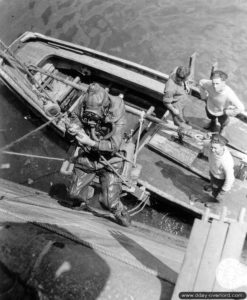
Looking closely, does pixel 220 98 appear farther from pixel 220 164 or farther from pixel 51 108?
pixel 51 108

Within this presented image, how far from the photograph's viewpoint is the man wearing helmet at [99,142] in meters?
5.65

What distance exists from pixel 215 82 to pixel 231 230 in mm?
3707

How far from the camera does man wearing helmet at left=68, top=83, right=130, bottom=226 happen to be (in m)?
5.65

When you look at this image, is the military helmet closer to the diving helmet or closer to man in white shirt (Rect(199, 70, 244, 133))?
Answer: the diving helmet

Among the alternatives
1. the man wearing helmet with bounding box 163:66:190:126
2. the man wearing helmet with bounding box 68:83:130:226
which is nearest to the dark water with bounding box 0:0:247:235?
the man wearing helmet with bounding box 68:83:130:226

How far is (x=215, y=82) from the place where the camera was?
20.7ft

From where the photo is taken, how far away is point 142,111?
889cm

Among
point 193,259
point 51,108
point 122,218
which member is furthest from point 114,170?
point 193,259

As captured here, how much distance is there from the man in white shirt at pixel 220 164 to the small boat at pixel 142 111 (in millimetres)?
672

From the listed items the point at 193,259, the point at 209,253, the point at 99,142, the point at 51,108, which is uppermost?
the point at 51,108

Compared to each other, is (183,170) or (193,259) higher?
(183,170)

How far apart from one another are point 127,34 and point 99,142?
28.4 feet

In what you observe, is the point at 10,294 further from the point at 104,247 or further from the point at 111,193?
the point at 111,193

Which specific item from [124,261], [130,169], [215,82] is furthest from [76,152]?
[124,261]
